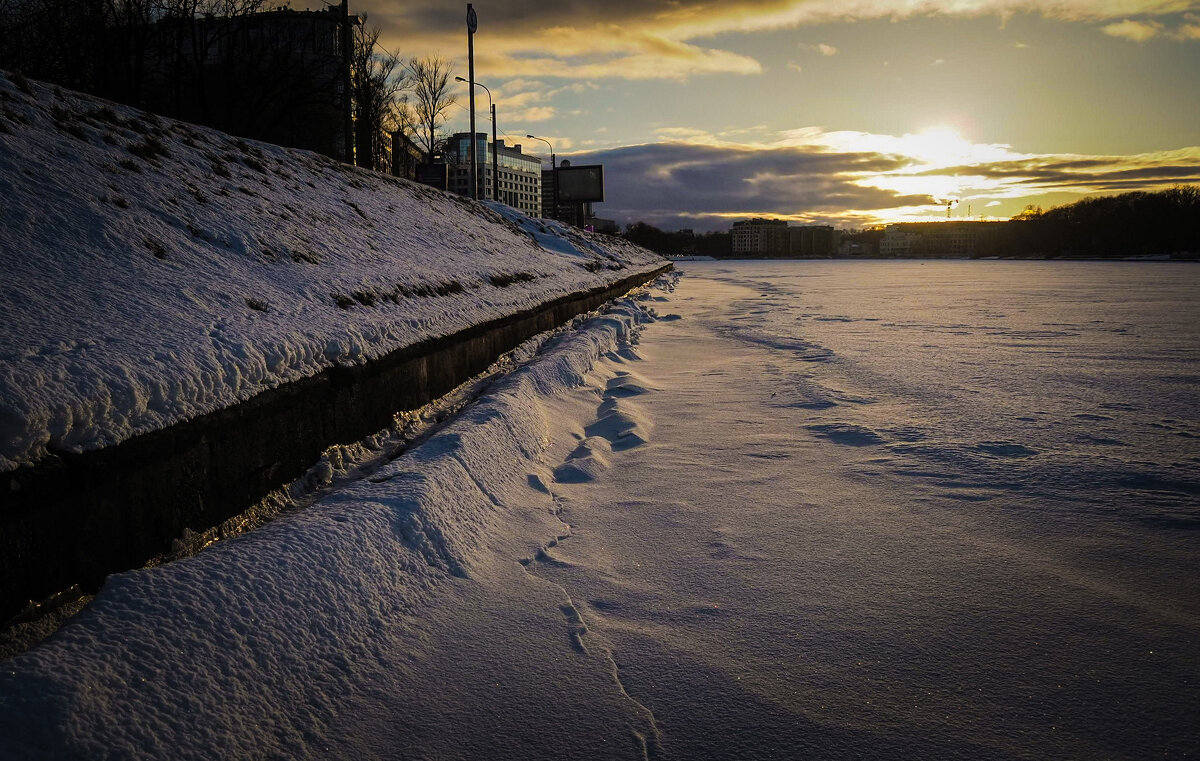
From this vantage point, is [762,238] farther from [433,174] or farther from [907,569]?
[907,569]

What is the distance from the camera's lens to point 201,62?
50.6ft

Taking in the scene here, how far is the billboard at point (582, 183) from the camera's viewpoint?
124 ft

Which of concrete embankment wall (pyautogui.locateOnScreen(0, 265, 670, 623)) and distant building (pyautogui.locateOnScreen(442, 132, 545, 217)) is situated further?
distant building (pyautogui.locateOnScreen(442, 132, 545, 217))

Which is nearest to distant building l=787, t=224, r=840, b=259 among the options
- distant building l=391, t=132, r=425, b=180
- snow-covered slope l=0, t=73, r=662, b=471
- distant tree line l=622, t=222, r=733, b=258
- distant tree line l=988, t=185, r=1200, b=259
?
distant tree line l=622, t=222, r=733, b=258

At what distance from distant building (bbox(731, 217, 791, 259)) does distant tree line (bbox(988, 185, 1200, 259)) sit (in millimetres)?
60766

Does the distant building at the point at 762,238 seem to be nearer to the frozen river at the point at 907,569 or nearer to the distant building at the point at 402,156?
the distant building at the point at 402,156

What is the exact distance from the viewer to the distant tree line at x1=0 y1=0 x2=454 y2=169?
42.4ft

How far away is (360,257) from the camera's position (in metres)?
4.85

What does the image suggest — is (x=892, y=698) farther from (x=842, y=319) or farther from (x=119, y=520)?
(x=842, y=319)

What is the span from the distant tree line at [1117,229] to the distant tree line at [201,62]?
8140cm

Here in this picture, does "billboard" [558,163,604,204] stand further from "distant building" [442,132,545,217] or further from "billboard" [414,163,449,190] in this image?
"distant building" [442,132,545,217]

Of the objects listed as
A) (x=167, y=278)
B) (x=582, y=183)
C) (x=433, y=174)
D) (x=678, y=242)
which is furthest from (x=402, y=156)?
(x=678, y=242)


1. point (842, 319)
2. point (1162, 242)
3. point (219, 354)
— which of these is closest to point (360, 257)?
point (219, 354)

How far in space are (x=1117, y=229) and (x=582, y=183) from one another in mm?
73861
